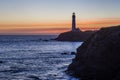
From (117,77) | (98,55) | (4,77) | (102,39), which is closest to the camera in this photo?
(117,77)

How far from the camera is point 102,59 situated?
1238 inches

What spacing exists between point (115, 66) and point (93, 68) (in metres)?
2.46

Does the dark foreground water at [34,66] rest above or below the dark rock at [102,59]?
below

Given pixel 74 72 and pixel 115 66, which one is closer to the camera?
pixel 115 66

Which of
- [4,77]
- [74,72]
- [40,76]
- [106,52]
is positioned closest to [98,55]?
[106,52]

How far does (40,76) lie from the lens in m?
38.3

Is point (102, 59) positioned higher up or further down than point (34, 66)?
higher up

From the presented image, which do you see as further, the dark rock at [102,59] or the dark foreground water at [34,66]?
the dark foreground water at [34,66]

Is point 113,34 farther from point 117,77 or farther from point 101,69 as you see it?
point 117,77

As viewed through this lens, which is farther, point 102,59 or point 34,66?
point 34,66

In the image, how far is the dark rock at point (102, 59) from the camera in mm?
30188

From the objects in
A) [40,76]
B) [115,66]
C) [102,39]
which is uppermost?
[102,39]

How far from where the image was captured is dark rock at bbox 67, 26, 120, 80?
30.2 metres

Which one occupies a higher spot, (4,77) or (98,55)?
(98,55)
